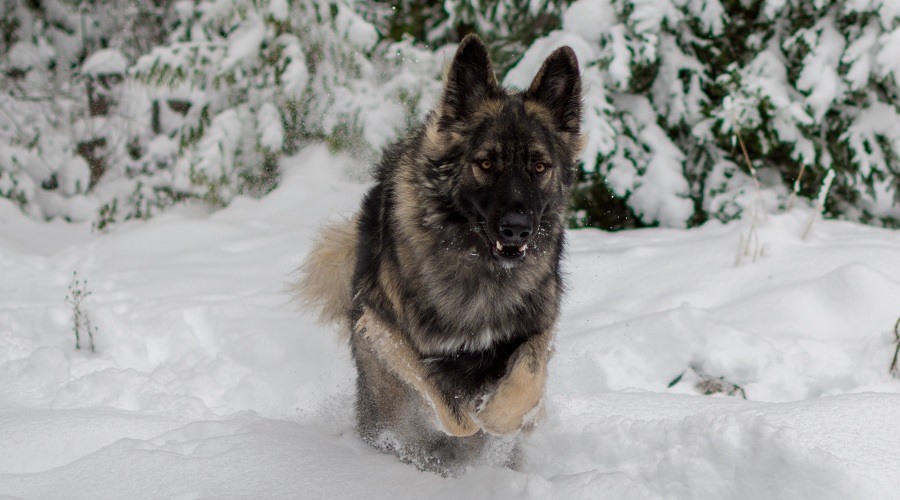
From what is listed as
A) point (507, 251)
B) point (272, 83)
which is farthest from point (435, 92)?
point (507, 251)

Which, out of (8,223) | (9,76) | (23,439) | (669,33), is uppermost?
(669,33)

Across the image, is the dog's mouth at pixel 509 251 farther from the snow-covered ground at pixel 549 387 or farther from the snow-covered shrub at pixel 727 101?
the snow-covered shrub at pixel 727 101

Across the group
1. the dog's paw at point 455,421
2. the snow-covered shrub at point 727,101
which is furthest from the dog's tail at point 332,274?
the snow-covered shrub at point 727,101

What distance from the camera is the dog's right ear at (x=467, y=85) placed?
3.12 metres

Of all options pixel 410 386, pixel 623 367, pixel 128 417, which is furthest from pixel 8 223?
pixel 623 367

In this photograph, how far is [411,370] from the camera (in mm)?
3283

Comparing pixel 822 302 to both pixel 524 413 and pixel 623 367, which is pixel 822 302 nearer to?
pixel 623 367

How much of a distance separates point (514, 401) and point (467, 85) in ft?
4.31

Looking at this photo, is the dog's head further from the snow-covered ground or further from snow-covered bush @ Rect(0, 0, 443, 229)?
snow-covered bush @ Rect(0, 0, 443, 229)

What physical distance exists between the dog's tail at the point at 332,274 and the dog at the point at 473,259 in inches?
20.9

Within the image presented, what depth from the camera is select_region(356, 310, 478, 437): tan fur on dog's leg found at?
322 centimetres

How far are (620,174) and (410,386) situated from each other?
335 centimetres

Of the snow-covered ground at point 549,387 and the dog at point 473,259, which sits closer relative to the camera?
the snow-covered ground at point 549,387

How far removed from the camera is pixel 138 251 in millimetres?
6066
